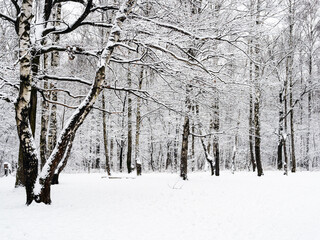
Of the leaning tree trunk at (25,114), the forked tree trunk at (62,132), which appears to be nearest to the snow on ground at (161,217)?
the forked tree trunk at (62,132)

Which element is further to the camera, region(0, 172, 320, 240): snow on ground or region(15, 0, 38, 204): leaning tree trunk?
region(15, 0, 38, 204): leaning tree trunk

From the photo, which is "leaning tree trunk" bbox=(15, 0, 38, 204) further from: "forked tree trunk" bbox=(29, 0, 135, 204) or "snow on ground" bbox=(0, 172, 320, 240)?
"snow on ground" bbox=(0, 172, 320, 240)

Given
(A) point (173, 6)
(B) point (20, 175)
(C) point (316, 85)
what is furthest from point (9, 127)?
(C) point (316, 85)

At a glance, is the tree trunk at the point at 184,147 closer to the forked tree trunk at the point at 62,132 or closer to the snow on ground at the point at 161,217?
the snow on ground at the point at 161,217

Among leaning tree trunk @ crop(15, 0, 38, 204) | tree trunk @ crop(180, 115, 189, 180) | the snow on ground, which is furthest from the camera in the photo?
tree trunk @ crop(180, 115, 189, 180)

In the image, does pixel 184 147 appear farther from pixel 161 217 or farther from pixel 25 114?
pixel 25 114

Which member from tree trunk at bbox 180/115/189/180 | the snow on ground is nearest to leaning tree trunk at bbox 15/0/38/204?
the snow on ground

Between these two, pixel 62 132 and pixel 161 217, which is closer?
pixel 161 217

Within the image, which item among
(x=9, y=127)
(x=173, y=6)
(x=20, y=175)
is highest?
(x=173, y=6)

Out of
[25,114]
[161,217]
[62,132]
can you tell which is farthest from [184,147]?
[25,114]

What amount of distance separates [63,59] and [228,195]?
12.0 m

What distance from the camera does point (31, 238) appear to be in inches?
157

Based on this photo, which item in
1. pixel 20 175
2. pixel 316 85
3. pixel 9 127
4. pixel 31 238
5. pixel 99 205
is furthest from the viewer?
pixel 9 127

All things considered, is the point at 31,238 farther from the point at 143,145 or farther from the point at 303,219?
the point at 143,145
